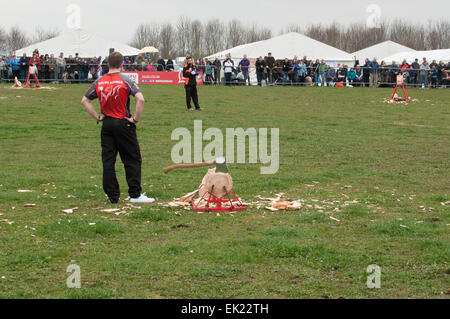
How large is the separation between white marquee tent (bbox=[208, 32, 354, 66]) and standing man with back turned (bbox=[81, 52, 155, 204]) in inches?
1569

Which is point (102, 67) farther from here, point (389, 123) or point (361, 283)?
point (361, 283)

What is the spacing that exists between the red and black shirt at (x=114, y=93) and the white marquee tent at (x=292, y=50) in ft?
131

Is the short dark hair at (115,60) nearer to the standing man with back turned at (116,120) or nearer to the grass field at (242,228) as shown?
the standing man with back turned at (116,120)

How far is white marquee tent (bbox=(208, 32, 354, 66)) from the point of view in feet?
157

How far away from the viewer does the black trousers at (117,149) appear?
8352 millimetres

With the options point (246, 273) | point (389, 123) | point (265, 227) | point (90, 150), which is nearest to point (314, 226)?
point (265, 227)

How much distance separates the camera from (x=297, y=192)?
375 inches

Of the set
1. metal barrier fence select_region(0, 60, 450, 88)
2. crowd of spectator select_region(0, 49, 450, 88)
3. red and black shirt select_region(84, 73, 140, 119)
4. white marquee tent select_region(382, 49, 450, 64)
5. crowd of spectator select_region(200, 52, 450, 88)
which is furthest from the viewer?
white marquee tent select_region(382, 49, 450, 64)

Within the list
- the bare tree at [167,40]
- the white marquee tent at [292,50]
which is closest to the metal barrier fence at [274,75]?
the white marquee tent at [292,50]

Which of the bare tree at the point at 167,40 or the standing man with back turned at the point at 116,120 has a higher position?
the bare tree at the point at 167,40

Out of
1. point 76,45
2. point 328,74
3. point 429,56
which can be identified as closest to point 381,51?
point 429,56

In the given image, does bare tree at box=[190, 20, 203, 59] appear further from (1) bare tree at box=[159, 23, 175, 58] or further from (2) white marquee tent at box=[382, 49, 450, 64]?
(2) white marquee tent at box=[382, 49, 450, 64]

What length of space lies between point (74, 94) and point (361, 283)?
24.7 metres

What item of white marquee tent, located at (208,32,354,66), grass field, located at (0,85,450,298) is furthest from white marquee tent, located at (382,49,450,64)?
grass field, located at (0,85,450,298)
